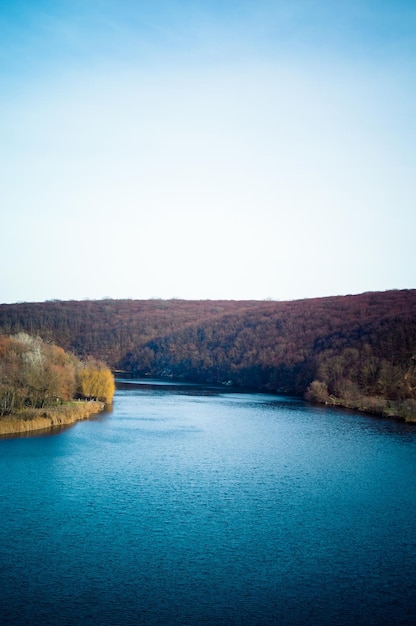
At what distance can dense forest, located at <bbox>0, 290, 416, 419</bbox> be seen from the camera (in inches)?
2378

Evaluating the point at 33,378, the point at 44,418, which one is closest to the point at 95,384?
the point at 33,378

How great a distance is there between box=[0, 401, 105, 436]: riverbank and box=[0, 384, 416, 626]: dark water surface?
2.66 meters

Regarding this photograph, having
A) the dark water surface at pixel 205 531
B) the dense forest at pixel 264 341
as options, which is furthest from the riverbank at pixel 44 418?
the dense forest at pixel 264 341

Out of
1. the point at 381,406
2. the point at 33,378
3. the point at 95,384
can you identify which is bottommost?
the point at 381,406

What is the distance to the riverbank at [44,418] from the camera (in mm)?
34281

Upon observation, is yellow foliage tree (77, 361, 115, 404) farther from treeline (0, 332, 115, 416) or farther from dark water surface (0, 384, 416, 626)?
dark water surface (0, 384, 416, 626)

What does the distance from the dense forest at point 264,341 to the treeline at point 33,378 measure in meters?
26.4

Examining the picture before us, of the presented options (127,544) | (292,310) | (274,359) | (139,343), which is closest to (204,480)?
(127,544)

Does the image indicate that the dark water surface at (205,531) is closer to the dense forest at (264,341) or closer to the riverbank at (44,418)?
the riverbank at (44,418)

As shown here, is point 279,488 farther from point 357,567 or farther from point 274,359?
point 274,359

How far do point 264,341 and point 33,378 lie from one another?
2551 inches

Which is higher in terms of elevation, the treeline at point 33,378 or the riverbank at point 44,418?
the treeline at point 33,378

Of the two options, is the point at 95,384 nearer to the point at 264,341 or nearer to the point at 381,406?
the point at 381,406

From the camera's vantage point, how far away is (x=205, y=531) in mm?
18359
